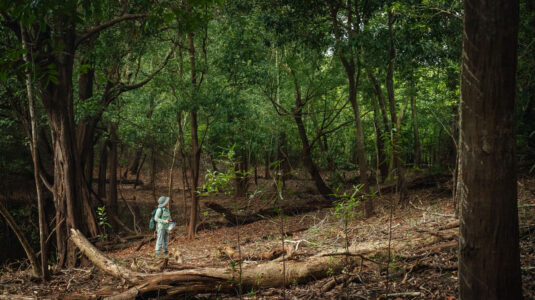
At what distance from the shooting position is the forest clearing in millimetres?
2701

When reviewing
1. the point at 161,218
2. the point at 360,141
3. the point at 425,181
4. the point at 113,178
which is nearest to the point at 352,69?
the point at 360,141

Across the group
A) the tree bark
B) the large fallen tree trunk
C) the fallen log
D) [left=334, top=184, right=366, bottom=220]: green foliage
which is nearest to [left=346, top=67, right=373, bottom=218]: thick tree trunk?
the tree bark

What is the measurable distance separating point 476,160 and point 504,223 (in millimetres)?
476

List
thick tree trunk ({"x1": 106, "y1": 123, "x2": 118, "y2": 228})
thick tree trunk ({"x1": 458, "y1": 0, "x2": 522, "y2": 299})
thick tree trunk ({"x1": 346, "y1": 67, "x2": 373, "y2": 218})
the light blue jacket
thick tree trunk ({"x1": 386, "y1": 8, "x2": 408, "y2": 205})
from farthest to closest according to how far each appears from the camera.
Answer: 1. thick tree trunk ({"x1": 106, "y1": 123, "x2": 118, "y2": 228})
2. thick tree trunk ({"x1": 346, "y1": 67, "x2": 373, "y2": 218})
3. thick tree trunk ({"x1": 386, "y1": 8, "x2": 408, "y2": 205})
4. the light blue jacket
5. thick tree trunk ({"x1": 458, "y1": 0, "x2": 522, "y2": 299})

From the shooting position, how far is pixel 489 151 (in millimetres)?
2590

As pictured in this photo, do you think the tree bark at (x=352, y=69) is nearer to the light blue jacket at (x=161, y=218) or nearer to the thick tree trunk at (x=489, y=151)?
the light blue jacket at (x=161, y=218)

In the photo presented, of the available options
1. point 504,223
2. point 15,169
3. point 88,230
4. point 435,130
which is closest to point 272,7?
point 88,230

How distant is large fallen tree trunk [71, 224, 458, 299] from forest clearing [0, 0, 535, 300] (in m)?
0.02

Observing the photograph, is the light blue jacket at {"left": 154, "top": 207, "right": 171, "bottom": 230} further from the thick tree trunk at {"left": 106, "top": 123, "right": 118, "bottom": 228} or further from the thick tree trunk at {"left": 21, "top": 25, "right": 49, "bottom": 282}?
the thick tree trunk at {"left": 106, "top": 123, "right": 118, "bottom": 228}

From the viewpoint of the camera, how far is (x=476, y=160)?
2.63m

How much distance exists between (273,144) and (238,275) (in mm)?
13463

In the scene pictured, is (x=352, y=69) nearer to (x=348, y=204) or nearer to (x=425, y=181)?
(x=425, y=181)

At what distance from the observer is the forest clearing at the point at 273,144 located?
2.70 metres

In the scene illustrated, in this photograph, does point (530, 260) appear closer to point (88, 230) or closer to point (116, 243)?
point (88, 230)
